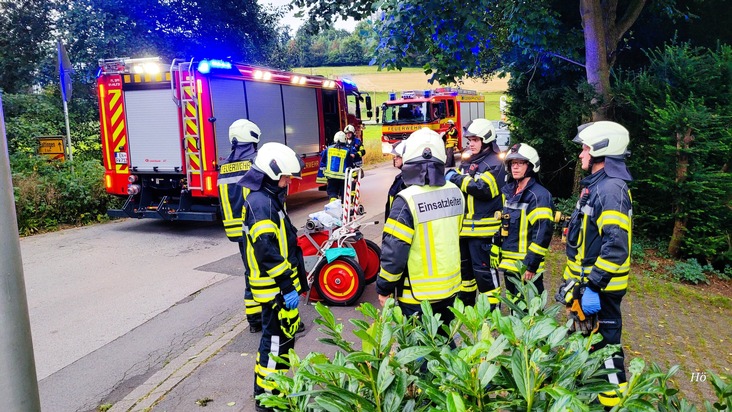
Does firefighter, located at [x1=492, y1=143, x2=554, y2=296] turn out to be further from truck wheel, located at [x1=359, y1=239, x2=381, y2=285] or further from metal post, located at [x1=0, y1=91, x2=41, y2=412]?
metal post, located at [x1=0, y1=91, x2=41, y2=412]

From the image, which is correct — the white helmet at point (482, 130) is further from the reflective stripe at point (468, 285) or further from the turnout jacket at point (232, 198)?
the turnout jacket at point (232, 198)

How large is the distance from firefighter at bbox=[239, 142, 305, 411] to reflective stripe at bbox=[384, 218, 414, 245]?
89cm

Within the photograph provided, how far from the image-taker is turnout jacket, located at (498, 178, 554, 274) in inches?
168

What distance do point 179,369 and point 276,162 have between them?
201cm

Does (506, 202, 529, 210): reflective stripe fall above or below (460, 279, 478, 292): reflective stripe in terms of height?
above

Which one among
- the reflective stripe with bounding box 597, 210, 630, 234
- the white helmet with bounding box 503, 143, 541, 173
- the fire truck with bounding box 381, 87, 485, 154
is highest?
the fire truck with bounding box 381, 87, 485, 154

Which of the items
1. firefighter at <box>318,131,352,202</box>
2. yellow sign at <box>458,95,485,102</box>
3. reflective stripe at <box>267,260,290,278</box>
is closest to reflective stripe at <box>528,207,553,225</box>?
reflective stripe at <box>267,260,290,278</box>

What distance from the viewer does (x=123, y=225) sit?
10.4m

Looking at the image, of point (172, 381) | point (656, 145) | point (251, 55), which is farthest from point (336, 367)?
point (251, 55)

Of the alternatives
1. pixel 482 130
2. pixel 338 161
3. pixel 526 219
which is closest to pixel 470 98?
pixel 338 161

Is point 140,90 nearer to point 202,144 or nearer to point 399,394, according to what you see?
point 202,144

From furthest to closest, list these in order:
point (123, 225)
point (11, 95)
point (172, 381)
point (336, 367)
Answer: point (11, 95) → point (123, 225) → point (172, 381) → point (336, 367)

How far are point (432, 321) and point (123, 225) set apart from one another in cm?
980

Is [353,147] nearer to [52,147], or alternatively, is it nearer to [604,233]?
[52,147]
